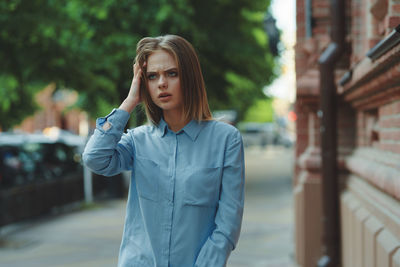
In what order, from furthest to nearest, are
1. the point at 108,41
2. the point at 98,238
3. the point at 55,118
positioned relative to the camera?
the point at 55,118, the point at 108,41, the point at 98,238

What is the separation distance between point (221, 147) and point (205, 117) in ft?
0.63

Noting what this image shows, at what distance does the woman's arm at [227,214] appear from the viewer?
6.42 feet

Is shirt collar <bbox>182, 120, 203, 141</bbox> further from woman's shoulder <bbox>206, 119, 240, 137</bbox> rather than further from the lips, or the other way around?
the lips

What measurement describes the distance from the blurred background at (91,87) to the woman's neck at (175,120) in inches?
133

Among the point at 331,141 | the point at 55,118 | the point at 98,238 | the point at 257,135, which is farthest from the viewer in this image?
the point at 55,118

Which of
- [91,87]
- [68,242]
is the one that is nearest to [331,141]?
[68,242]

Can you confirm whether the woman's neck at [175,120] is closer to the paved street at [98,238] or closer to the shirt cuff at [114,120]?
the shirt cuff at [114,120]

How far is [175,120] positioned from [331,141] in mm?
2559

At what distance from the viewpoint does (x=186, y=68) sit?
2.07m

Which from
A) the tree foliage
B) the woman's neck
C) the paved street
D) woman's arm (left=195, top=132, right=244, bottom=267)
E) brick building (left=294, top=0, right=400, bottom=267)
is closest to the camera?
woman's arm (left=195, top=132, right=244, bottom=267)

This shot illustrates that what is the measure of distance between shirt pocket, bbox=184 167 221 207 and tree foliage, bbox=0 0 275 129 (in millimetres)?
5681

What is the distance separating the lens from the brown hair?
2.07 metres

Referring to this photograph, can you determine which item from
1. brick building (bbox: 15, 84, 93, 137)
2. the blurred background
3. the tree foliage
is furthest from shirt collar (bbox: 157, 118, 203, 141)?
brick building (bbox: 15, 84, 93, 137)

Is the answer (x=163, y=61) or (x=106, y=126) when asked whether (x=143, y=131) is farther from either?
(x=163, y=61)
